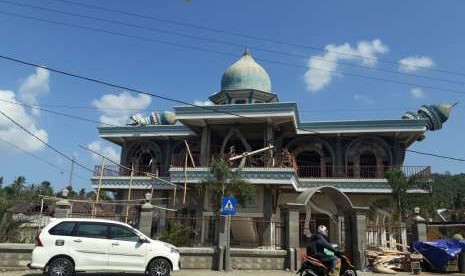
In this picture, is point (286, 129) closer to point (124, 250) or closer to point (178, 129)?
point (178, 129)

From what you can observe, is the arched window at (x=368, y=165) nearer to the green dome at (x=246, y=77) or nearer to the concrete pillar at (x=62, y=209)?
the green dome at (x=246, y=77)

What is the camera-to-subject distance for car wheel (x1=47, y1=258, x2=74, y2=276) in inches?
409

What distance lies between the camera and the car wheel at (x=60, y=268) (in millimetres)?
10398

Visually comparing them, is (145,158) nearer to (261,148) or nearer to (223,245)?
(261,148)

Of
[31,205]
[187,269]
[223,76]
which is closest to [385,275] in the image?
[187,269]

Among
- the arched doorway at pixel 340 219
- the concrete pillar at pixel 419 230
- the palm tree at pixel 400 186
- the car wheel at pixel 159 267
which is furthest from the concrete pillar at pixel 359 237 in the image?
the palm tree at pixel 400 186

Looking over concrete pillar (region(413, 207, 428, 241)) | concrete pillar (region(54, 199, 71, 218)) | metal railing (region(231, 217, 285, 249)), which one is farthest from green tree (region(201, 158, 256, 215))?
concrete pillar (region(413, 207, 428, 241))

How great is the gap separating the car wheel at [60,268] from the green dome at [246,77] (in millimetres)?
19009

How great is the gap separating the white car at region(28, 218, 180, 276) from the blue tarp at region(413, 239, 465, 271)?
9.10 meters

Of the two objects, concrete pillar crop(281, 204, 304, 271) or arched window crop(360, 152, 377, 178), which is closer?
concrete pillar crop(281, 204, 304, 271)

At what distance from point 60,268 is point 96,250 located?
3.01ft

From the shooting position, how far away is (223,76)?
96.3 feet

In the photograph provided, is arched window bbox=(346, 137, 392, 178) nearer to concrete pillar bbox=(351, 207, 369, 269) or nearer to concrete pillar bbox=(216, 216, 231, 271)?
concrete pillar bbox=(351, 207, 369, 269)

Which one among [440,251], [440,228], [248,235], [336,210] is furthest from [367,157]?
[440,251]
